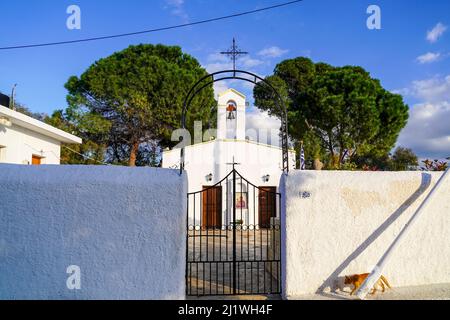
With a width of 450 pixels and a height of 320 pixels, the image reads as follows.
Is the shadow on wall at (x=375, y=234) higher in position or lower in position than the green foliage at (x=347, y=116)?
lower

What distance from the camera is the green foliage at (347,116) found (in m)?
20.0

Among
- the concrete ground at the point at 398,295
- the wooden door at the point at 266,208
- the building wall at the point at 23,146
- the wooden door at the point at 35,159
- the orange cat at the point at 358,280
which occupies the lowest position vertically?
the concrete ground at the point at 398,295

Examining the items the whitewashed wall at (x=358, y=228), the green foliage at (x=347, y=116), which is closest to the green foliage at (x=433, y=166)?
the whitewashed wall at (x=358, y=228)

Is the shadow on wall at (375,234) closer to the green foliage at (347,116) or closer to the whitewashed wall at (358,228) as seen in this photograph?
the whitewashed wall at (358,228)

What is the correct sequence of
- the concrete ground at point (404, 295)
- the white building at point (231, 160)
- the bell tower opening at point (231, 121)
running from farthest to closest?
the bell tower opening at point (231, 121) < the white building at point (231, 160) < the concrete ground at point (404, 295)

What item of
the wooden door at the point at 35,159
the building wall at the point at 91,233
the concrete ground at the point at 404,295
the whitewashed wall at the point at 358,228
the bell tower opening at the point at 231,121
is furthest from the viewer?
the bell tower opening at the point at 231,121

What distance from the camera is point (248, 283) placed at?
5.91 m

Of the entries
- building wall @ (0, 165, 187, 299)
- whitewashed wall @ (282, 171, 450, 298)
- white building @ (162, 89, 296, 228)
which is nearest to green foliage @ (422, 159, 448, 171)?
whitewashed wall @ (282, 171, 450, 298)

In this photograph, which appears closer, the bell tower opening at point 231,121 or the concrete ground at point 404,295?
the concrete ground at point 404,295

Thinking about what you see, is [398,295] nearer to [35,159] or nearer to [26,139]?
[26,139]

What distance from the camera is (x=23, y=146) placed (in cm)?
1010

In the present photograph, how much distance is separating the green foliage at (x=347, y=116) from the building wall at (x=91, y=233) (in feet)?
54.4

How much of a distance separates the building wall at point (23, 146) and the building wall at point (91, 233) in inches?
239
